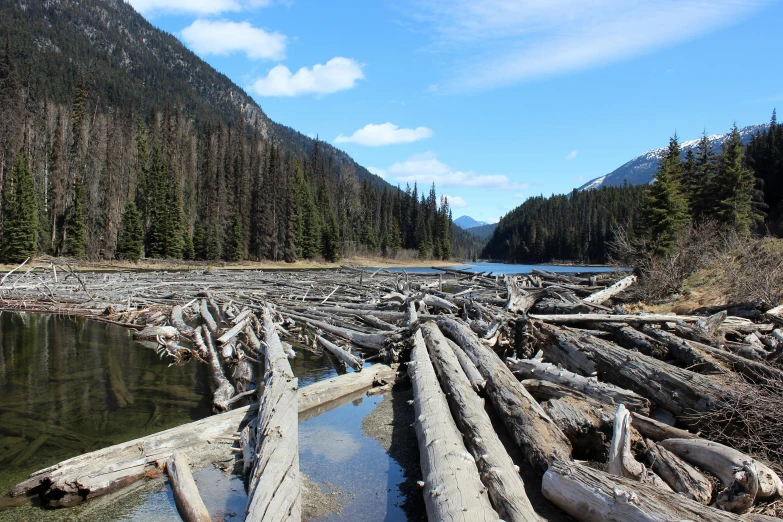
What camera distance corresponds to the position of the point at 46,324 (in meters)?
15.6

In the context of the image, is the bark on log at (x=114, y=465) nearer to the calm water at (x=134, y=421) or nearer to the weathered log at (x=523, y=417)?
the calm water at (x=134, y=421)

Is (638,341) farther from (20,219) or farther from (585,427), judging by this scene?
(20,219)

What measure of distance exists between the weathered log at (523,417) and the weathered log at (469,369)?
0.30ft

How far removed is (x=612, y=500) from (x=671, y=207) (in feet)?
104

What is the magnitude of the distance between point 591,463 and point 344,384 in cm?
441

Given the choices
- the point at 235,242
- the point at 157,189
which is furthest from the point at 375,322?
the point at 157,189

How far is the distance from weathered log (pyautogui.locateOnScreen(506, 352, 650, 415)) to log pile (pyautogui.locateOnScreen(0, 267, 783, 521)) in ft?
0.07

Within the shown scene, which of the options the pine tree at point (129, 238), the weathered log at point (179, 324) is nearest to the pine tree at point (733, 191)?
the weathered log at point (179, 324)

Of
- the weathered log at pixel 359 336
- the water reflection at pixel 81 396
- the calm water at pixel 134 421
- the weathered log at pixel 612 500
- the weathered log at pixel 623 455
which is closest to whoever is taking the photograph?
the weathered log at pixel 612 500

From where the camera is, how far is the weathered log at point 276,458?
3854mm

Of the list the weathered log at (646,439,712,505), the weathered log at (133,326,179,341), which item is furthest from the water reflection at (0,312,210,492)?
the weathered log at (646,439,712,505)

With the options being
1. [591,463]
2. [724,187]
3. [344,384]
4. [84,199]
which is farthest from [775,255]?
[84,199]

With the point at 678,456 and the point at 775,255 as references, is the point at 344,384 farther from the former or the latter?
the point at 775,255

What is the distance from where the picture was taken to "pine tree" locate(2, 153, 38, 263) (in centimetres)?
3541
